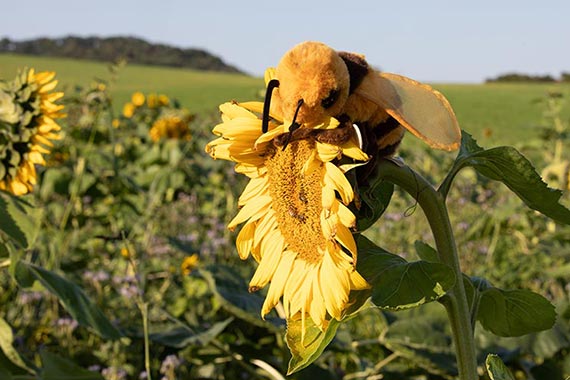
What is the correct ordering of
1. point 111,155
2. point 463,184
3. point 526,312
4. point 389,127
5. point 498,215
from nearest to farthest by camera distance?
point 389,127 → point 526,312 → point 498,215 → point 111,155 → point 463,184

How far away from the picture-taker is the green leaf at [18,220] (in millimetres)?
1687

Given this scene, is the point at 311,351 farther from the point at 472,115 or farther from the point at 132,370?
the point at 472,115

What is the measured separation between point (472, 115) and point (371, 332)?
25.9 metres

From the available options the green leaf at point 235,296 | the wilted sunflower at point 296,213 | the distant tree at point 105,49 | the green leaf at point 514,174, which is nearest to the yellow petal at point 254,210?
the wilted sunflower at point 296,213

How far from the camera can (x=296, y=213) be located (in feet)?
3.23

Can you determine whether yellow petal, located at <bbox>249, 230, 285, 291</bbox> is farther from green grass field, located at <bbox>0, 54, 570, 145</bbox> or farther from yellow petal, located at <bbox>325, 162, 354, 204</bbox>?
green grass field, located at <bbox>0, 54, 570, 145</bbox>

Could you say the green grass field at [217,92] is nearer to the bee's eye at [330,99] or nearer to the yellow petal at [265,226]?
the yellow petal at [265,226]

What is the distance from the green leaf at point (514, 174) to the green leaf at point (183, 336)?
0.97 meters

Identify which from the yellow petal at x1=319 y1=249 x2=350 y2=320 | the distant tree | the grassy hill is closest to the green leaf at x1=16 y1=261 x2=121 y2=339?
the yellow petal at x1=319 y1=249 x2=350 y2=320

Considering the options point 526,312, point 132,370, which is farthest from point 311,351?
point 132,370

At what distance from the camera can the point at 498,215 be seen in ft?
10.3

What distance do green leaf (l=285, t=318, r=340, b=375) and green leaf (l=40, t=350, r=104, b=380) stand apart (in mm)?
921

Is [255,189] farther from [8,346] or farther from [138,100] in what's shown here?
[138,100]

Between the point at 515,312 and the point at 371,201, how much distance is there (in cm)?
37
